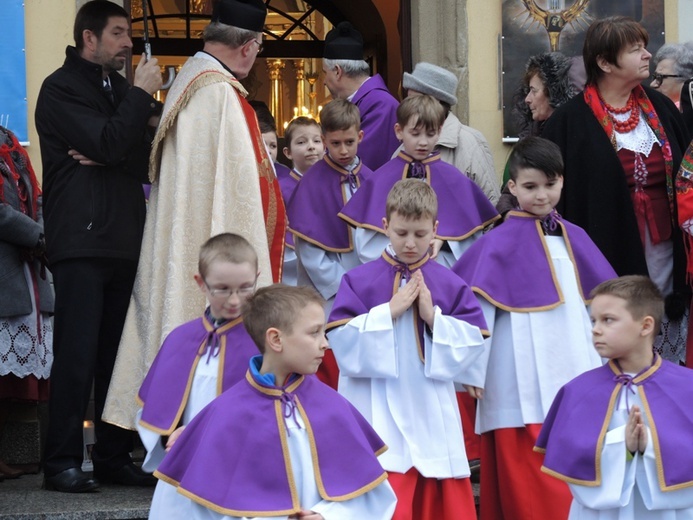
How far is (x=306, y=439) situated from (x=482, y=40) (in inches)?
175

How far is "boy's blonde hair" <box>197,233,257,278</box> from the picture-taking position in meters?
5.36

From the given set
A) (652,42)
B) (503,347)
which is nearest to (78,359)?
(503,347)

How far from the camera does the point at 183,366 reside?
5.52 m

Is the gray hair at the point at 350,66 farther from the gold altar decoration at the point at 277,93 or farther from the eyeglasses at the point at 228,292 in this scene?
the gold altar decoration at the point at 277,93

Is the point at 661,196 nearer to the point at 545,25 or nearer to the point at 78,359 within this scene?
the point at 545,25

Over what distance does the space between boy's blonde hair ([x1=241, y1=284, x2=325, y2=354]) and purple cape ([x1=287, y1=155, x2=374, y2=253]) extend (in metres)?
2.22

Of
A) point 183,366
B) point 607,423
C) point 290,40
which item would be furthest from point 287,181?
point 290,40

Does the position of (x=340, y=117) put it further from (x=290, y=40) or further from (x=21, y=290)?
(x=290, y=40)

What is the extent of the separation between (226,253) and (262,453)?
889 millimetres

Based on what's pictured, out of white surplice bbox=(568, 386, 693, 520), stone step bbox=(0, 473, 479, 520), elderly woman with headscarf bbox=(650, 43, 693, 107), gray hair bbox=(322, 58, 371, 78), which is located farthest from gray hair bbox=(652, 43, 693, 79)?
white surplice bbox=(568, 386, 693, 520)

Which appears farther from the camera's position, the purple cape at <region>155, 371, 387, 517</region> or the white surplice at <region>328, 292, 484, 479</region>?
the white surplice at <region>328, 292, 484, 479</region>

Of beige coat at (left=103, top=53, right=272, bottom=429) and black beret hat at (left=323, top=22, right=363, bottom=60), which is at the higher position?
black beret hat at (left=323, top=22, right=363, bottom=60)

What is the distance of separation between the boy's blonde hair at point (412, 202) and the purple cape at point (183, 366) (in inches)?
32.7

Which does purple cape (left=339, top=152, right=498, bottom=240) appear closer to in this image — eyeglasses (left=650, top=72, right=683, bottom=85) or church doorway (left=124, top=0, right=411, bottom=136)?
eyeglasses (left=650, top=72, right=683, bottom=85)
